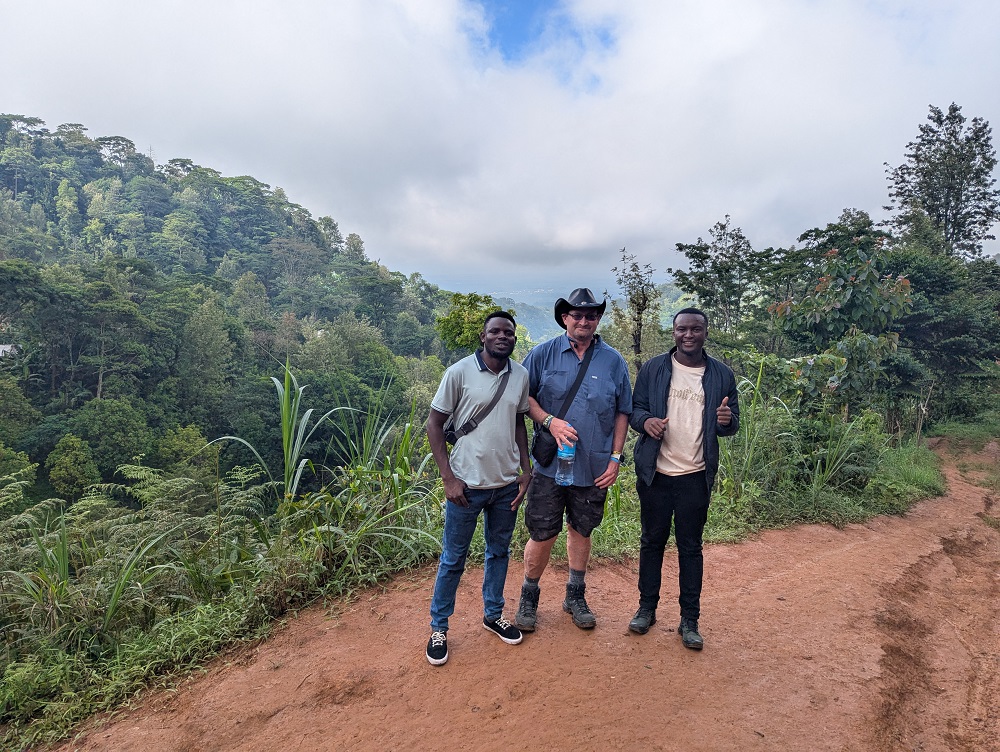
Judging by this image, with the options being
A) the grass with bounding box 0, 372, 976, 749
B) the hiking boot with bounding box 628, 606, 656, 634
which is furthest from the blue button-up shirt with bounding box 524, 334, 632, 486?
the grass with bounding box 0, 372, 976, 749

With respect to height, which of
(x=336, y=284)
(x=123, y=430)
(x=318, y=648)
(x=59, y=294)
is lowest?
(x=123, y=430)

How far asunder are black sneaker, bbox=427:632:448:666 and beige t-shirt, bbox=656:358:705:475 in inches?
50.8

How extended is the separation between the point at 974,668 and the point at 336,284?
5656 centimetres

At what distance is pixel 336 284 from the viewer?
54.5 m

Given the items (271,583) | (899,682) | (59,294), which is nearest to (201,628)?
(271,583)

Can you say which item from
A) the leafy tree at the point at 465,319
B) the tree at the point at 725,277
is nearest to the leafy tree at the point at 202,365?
the leafy tree at the point at 465,319

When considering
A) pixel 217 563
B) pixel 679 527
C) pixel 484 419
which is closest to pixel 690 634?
pixel 679 527

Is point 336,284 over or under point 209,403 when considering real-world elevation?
over

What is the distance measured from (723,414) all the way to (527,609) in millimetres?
1362

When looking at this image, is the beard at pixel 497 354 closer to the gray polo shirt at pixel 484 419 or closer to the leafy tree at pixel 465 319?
the gray polo shirt at pixel 484 419

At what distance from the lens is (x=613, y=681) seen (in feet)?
7.27

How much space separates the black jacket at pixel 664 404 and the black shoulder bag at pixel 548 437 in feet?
1.07

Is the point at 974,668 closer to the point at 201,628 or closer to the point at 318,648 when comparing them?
the point at 318,648

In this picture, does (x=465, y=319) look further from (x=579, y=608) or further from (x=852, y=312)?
(x=579, y=608)
